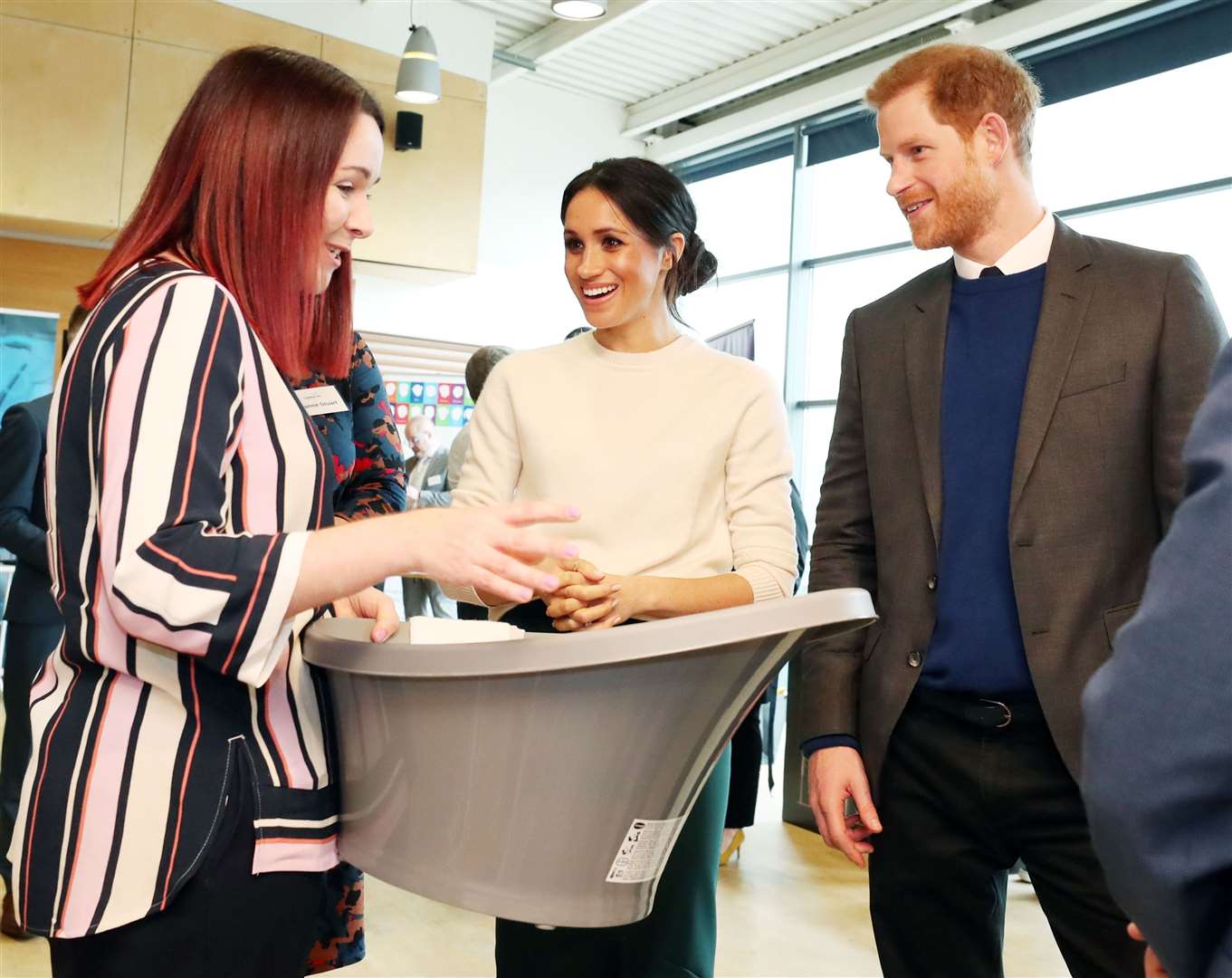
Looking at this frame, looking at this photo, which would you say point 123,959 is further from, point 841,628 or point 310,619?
point 841,628

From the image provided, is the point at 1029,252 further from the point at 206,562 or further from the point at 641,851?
the point at 206,562

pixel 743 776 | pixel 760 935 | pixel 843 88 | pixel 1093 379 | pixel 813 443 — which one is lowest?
pixel 760 935

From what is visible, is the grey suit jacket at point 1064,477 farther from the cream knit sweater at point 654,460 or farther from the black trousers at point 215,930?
the black trousers at point 215,930

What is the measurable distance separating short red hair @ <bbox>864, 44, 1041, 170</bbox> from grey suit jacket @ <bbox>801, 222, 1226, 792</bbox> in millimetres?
176

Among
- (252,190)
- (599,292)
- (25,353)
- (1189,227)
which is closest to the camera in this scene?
(252,190)

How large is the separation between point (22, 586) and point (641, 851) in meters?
2.96

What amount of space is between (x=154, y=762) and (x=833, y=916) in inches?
132

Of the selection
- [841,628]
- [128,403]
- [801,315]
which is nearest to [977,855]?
[841,628]

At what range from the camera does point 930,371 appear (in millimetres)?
1685

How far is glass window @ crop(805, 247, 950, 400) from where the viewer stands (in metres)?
8.12

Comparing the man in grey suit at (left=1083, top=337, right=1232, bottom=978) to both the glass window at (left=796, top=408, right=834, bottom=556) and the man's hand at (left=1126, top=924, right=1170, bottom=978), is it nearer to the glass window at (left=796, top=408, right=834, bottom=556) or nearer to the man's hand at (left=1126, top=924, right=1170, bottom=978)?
the man's hand at (left=1126, top=924, right=1170, bottom=978)

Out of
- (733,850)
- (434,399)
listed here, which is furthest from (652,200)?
(434,399)

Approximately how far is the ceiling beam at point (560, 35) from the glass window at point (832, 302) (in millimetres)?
2161

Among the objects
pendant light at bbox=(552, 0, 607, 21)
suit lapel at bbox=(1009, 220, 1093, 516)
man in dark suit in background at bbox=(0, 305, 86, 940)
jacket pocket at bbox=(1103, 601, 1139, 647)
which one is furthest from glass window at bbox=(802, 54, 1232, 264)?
jacket pocket at bbox=(1103, 601, 1139, 647)
